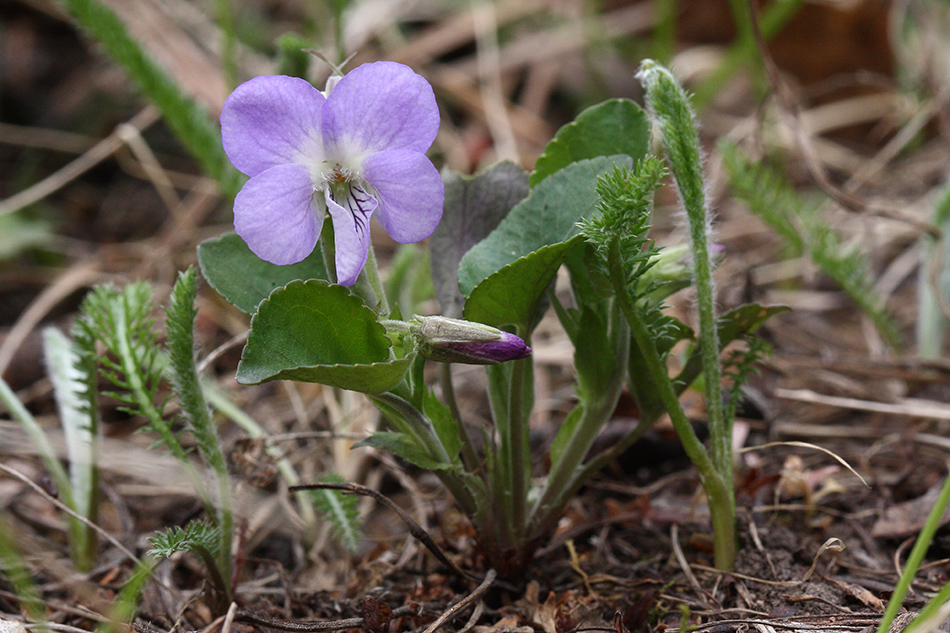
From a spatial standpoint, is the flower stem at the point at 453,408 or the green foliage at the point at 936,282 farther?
the green foliage at the point at 936,282

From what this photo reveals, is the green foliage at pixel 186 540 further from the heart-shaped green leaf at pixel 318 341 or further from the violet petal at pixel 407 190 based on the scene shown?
the violet petal at pixel 407 190

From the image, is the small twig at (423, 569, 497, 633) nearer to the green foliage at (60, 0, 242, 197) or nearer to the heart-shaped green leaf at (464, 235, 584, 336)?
the heart-shaped green leaf at (464, 235, 584, 336)

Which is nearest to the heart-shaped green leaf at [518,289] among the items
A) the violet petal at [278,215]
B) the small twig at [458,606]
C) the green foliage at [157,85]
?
the violet petal at [278,215]

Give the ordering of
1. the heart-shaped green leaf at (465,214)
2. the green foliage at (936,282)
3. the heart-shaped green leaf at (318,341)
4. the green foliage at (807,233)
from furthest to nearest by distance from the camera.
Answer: the green foliage at (936,282) < the green foliage at (807,233) < the heart-shaped green leaf at (465,214) < the heart-shaped green leaf at (318,341)

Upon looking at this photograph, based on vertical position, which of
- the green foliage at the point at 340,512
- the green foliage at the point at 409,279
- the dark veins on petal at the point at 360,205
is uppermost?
the dark veins on petal at the point at 360,205

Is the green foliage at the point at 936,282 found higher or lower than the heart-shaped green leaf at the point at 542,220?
lower

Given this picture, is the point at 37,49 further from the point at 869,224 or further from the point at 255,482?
the point at 869,224

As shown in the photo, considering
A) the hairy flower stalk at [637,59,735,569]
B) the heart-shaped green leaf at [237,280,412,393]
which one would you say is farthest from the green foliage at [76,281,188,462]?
the hairy flower stalk at [637,59,735,569]
